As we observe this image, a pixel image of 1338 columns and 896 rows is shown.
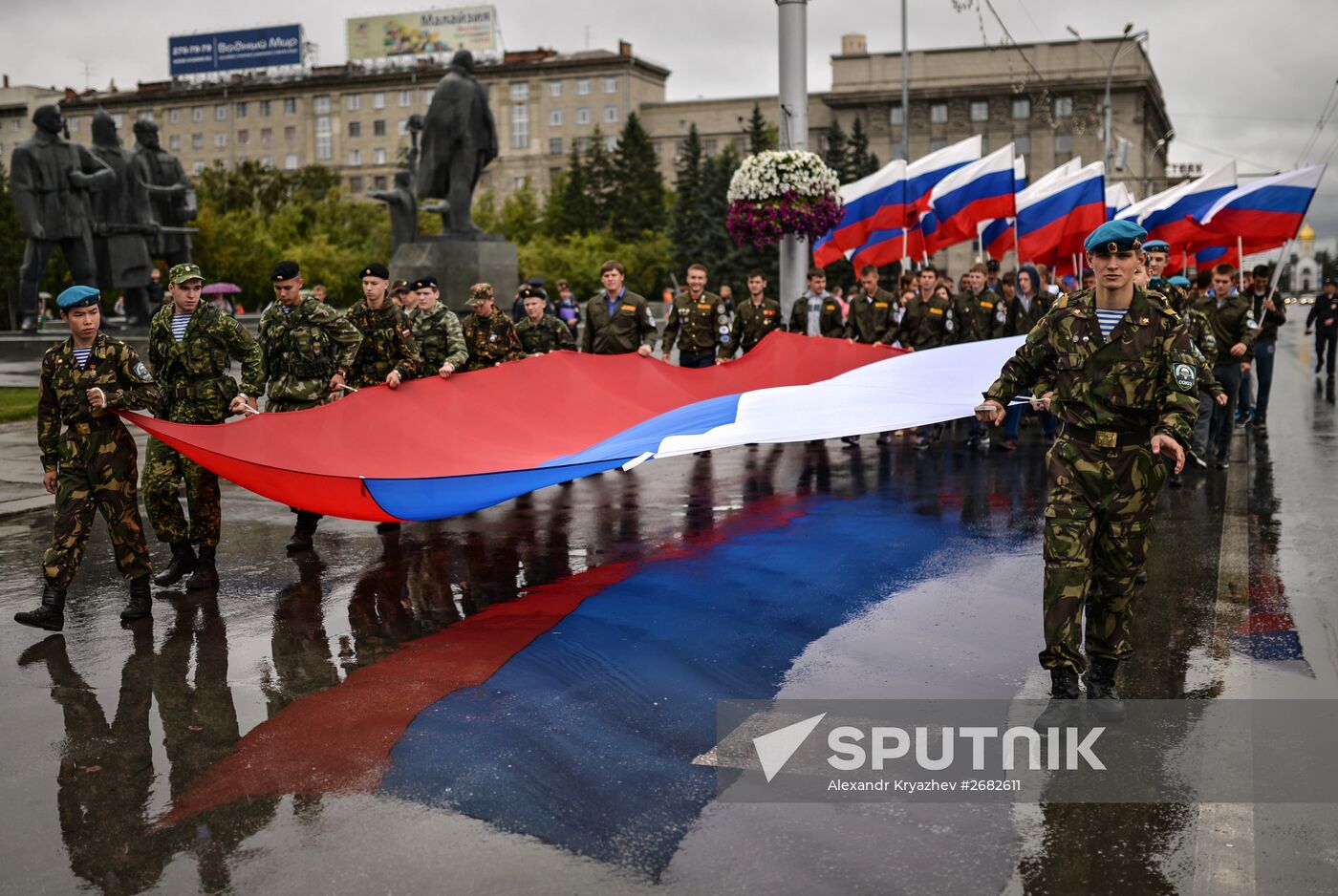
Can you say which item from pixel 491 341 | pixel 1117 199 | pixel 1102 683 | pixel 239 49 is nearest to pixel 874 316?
pixel 491 341

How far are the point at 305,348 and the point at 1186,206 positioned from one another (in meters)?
12.5

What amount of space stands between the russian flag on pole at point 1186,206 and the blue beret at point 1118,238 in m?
A: 11.5

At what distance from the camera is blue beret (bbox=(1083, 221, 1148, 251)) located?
18.3 feet

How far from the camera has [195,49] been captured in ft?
416

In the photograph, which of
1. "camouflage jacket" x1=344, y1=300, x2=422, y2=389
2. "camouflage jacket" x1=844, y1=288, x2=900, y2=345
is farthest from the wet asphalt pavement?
"camouflage jacket" x1=844, y1=288, x2=900, y2=345

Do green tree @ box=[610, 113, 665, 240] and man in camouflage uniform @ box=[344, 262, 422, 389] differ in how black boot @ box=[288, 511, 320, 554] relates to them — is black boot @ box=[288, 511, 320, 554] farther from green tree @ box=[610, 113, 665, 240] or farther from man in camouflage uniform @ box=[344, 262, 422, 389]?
green tree @ box=[610, 113, 665, 240]

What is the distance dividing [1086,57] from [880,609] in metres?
95.5

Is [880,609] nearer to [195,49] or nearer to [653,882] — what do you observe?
[653,882]

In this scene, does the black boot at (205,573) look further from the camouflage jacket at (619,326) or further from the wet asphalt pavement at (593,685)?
the camouflage jacket at (619,326)

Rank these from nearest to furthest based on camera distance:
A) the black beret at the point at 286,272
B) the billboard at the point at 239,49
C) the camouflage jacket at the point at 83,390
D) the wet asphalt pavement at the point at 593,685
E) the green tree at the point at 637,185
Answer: the wet asphalt pavement at the point at 593,685 < the camouflage jacket at the point at 83,390 < the black beret at the point at 286,272 < the green tree at the point at 637,185 < the billboard at the point at 239,49

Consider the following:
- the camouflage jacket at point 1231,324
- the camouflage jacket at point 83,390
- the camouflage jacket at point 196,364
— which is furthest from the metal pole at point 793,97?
the camouflage jacket at point 83,390

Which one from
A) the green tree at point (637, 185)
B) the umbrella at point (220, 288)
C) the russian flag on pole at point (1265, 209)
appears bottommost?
the umbrella at point (220, 288)

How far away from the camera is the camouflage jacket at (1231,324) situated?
12.5 metres

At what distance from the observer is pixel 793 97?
744 inches
